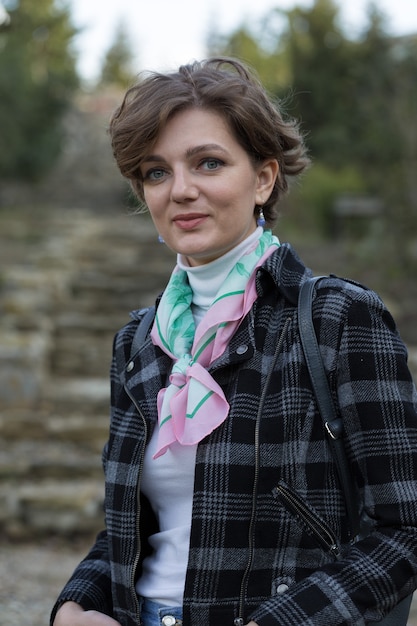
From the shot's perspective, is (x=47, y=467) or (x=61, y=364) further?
(x=61, y=364)

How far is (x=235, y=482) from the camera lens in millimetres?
1476

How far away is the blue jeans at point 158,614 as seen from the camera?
1.55 metres

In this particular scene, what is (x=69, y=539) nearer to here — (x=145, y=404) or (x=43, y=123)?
(x=145, y=404)

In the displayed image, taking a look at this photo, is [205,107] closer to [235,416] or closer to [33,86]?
[235,416]

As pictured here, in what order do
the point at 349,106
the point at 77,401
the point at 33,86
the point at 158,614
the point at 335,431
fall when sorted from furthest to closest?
the point at 349,106 → the point at 33,86 → the point at 77,401 → the point at 158,614 → the point at 335,431

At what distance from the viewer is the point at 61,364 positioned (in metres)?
Result: 6.59

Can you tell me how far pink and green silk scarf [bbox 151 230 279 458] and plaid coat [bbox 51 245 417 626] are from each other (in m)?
0.03

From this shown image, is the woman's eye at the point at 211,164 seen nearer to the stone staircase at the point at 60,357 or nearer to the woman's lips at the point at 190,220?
the woman's lips at the point at 190,220

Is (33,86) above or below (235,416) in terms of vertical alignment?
above

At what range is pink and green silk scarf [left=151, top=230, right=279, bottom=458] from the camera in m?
1.53

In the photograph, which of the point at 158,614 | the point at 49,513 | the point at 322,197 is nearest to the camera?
the point at 158,614

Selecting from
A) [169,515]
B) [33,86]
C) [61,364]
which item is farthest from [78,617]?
[33,86]

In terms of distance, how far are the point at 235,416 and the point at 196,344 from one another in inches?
7.7

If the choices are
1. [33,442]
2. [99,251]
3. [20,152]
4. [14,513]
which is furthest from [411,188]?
[20,152]
